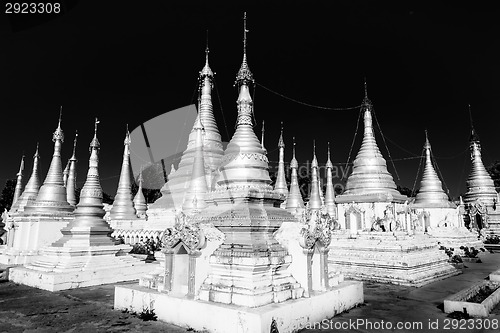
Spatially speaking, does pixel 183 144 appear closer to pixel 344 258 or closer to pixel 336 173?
pixel 336 173

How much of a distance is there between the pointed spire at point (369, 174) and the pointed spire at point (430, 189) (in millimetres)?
11254

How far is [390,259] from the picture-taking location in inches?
655

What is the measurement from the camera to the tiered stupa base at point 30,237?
1928cm

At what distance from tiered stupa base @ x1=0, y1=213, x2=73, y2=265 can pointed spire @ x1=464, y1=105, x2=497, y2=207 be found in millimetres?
40571

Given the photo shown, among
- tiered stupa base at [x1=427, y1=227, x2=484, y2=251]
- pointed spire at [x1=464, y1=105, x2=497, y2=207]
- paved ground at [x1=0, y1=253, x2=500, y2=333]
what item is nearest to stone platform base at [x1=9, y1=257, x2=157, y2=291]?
paved ground at [x1=0, y1=253, x2=500, y2=333]

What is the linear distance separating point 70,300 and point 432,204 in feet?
105

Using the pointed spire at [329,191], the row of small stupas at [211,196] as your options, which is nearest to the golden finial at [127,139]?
the row of small stupas at [211,196]

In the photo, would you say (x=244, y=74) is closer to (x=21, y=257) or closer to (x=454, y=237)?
(x=21, y=257)

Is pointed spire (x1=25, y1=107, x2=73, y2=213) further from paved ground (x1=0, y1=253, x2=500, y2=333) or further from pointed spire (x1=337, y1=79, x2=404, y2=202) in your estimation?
pointed spire (x1=337, y1=79, x2=404, y2=202)

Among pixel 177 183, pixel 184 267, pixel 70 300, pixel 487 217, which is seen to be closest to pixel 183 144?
pixel 177 183

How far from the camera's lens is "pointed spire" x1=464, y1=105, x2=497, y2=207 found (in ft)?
138

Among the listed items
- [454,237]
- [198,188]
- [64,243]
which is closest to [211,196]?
[64,243]

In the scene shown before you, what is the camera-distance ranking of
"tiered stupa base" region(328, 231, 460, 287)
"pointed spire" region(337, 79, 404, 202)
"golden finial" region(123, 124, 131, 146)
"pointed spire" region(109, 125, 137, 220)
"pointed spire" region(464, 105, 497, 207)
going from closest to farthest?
1. "tiered stupa base" region(328, 231, 460, 287)
2. "pointed spire" region(337, 79, 404, 202)
3. "pointed spire" region(109, 125, 137, 220)
4. "golden finial" region(123, 124, 131, 146)
5. "pointed spire" region(464, 105, 497, 207)

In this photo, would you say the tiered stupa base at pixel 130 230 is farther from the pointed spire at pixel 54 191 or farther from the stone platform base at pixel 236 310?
the stone platform base at pixel 236 310
